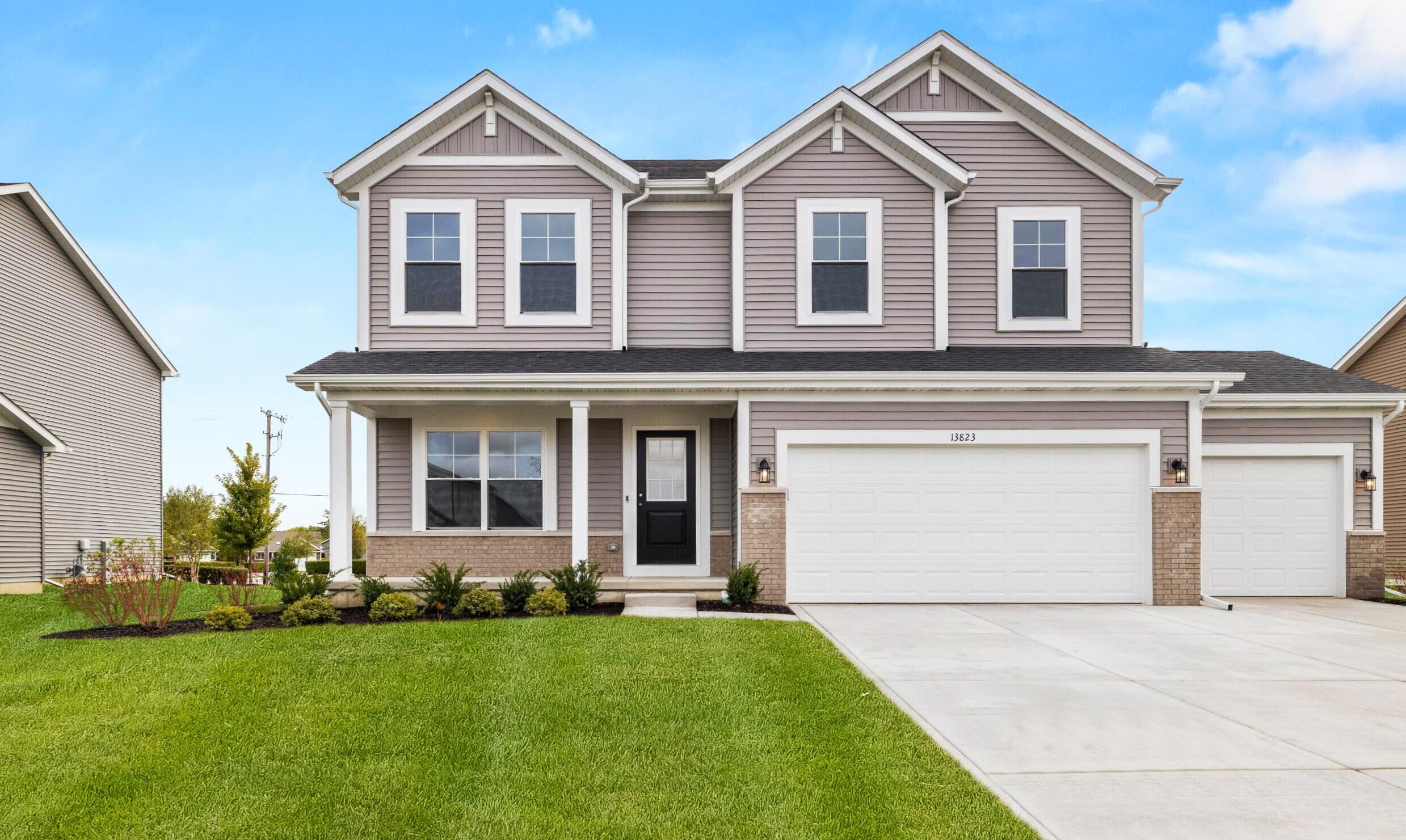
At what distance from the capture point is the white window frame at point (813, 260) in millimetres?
12516

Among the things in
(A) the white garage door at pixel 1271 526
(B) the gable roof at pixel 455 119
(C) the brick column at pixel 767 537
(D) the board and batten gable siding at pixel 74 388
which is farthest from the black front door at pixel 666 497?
(D) the board and batten gable siding at pixel 74 388

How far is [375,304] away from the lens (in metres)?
12.5

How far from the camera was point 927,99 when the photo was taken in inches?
533

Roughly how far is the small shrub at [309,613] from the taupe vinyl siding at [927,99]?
1053cm

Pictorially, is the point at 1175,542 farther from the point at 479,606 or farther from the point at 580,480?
the point at 479,606

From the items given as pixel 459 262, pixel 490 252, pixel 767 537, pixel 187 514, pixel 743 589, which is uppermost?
pixel 490 252

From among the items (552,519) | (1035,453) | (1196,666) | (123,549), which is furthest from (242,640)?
(123,549)

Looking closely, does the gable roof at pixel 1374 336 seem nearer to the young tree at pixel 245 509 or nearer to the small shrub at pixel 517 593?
the small shrub at pixel 517 593

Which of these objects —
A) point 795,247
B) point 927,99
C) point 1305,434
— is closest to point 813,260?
point 795,247

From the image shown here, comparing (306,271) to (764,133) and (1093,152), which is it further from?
(1093,152)

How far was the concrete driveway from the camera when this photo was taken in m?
4.35

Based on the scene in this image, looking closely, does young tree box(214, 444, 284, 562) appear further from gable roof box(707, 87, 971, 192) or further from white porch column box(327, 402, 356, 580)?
gable roof box(707, 87, 971, 192)

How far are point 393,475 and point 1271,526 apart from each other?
1288 centimetres

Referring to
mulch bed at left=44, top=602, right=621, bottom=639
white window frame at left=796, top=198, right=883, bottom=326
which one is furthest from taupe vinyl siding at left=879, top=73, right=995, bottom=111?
mulch bed at left=44, top=602, right=621, bottom=639
